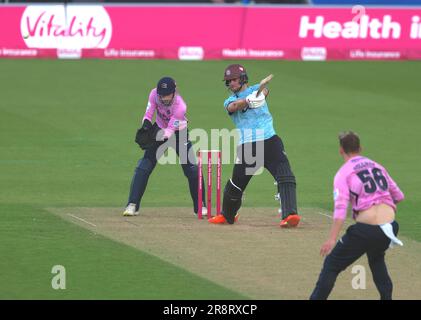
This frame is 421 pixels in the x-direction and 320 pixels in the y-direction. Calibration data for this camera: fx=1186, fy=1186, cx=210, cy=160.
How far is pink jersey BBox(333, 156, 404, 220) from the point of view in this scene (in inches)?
459

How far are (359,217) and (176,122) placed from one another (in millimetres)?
5904

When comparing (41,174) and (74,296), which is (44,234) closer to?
(74,296)

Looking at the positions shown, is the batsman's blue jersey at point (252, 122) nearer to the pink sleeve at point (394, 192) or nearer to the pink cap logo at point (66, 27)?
the pink sleeve at point (394, 192)

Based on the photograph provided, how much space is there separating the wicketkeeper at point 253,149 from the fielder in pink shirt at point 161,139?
92 cm

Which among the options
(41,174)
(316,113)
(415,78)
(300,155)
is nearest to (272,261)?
(41,174)

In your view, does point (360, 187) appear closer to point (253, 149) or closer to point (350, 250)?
point (350, 250)

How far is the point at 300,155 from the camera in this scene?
2388 cm

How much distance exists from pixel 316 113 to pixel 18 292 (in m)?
17.4

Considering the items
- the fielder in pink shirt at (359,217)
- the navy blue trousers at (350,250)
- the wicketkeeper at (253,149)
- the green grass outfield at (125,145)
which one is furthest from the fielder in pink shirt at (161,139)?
the navy blue trousers at (350,250)

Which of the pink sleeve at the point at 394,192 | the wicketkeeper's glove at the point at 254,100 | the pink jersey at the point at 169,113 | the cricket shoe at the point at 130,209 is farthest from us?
the cricket shoe at the point at 130,209

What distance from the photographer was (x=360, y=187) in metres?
11.7

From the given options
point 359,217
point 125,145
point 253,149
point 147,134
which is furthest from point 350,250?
point 125,145

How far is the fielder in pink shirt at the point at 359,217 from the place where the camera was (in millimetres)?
11633

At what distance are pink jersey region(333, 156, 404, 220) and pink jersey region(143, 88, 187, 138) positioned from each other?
569 centimetres
